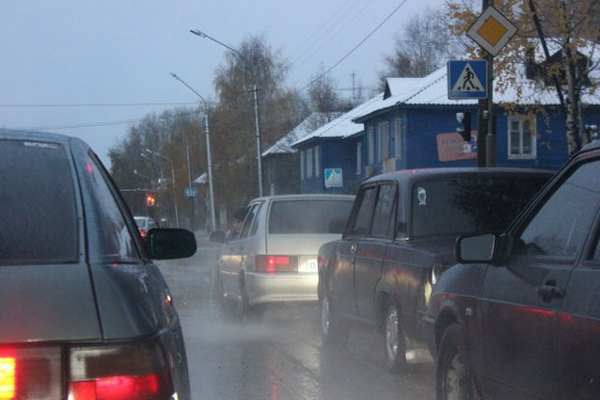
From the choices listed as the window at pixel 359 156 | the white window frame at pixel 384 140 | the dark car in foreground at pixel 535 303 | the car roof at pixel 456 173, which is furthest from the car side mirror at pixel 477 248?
the window at pixel 359 156

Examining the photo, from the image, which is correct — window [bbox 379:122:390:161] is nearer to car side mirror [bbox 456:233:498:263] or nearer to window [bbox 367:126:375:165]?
window [bbox 367:126:375:165]

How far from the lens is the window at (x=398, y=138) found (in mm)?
39812

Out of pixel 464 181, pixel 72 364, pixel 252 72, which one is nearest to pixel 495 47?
pixel 464 181

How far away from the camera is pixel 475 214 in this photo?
26.1 ft

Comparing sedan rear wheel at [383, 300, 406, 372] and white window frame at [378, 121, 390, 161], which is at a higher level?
white window frame at [378, 121, 390, 161]

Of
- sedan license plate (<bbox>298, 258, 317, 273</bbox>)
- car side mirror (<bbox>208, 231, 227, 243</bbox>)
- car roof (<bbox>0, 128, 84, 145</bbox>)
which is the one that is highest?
car roof (<bbox>0, 128, 84, 145</bbox>)

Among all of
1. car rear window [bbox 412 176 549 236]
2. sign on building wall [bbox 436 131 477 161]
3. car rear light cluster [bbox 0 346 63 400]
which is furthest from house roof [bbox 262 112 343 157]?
car rear light cluster [bbox 0 346 63 400]

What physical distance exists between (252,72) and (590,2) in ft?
139

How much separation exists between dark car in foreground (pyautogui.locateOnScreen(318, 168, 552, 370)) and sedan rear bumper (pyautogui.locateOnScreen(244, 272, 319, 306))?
9.81 feet

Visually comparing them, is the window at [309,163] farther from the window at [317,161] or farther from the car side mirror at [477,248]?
the car side mirror at [477,248]

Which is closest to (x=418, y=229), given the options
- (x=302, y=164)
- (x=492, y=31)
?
(x=492, y=31)

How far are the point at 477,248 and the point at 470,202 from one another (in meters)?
3.21

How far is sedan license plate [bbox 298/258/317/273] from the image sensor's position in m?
11.9

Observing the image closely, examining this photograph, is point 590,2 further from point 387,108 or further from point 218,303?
point 387,108
